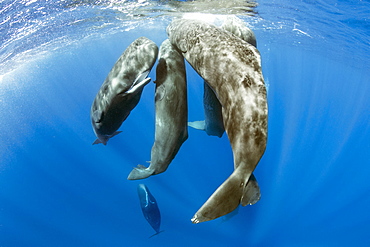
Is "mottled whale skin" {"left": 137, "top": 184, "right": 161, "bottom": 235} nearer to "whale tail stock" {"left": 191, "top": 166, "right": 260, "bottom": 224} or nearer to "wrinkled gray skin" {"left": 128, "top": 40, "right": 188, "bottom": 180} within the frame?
"wrinkled gray skin" {"left": 128, "top": 40, "right": 188, "bottom": 180}

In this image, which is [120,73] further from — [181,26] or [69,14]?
[69,14]

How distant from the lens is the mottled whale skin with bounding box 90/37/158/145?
3.55 m

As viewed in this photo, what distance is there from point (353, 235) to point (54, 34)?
17327 mm

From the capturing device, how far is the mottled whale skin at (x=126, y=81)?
11.6 ft

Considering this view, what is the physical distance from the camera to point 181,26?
11.5 feet

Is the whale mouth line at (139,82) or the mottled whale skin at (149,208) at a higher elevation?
the whale mouth line at (139,82)

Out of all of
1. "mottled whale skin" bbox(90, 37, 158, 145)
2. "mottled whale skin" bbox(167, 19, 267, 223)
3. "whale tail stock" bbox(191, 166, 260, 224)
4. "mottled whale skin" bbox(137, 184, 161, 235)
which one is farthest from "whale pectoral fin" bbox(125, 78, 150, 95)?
"mottled whale skin" bbox(137, 184, 161, 235)

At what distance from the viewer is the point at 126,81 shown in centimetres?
373

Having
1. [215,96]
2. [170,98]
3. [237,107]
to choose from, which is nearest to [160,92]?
[170,98]

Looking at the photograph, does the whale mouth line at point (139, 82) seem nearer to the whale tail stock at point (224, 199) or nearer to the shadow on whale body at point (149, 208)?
the whale tail stock at point (224, 199)

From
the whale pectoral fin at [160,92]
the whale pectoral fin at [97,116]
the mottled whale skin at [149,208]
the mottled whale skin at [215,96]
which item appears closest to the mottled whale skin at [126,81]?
the whale pectoral fin at [97,116]

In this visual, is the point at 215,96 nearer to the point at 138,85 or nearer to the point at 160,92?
the point at 160,92

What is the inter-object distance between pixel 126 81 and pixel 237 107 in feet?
6.76

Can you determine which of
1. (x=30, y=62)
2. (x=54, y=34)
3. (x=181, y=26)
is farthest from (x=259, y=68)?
(x=30, y=62)
